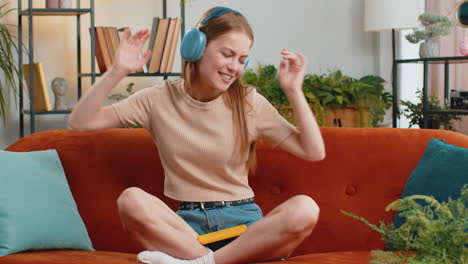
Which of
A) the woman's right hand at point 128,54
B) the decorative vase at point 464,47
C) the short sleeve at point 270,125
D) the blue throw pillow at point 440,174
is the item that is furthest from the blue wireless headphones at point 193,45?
the decorative vase at point 464,47

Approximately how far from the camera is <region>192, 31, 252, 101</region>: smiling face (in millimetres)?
2004

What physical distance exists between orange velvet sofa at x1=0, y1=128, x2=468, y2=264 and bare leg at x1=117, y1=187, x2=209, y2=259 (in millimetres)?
247

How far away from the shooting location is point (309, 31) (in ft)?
16.5

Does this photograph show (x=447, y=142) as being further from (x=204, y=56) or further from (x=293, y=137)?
(x=204, y=56)

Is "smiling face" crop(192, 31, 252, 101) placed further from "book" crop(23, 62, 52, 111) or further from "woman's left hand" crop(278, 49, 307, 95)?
"book" crop(23, 62, 52, 111)

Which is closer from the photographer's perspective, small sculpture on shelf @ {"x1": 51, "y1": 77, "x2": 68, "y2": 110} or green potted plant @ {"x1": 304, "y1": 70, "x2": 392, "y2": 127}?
small sculpture on shelf @ {"x1": 51, "y1": 77, "x2": 68, "y2": 110}

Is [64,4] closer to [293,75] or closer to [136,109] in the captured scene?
[136,109]

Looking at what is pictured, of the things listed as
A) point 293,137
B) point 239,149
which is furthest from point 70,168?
point 293,137

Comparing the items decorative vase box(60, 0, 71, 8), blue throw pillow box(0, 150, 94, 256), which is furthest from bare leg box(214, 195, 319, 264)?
decorative vase box(60, 0, 71, 8)

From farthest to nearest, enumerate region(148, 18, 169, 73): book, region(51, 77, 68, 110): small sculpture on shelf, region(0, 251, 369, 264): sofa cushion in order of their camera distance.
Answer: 1. region(148, 18, 169, 73): book
2. region(51, 77, 68, 110): small sculpture on shelf
3. region(0, 251, 369, 264): sofa cushion

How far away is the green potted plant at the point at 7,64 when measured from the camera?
3.67m

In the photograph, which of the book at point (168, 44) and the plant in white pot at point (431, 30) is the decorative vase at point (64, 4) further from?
the plant in white pot at point (431, 30)

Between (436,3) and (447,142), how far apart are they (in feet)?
8.74

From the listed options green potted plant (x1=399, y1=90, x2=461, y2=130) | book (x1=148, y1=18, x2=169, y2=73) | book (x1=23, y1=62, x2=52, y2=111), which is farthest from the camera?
green potted plant (x1=399, y1=90, x2=461, y2=130)
